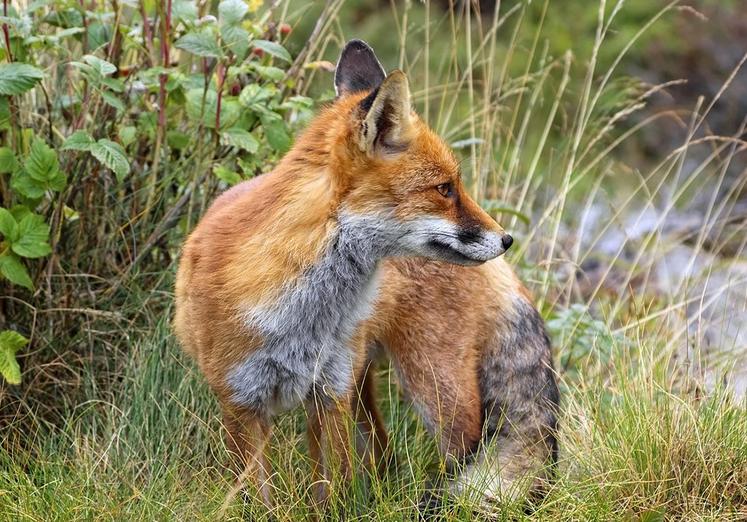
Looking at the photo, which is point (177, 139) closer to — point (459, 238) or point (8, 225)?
point (8, 225)

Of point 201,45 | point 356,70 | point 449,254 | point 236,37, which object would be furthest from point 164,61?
point 449,254

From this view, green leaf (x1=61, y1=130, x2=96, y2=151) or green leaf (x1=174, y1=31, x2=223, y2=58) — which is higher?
green leaf (x1=174, y1=31, x2=223, y2=58)

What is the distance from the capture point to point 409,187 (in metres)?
3.70

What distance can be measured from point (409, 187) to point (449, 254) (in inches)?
11.2

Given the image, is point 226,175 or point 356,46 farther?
point 226,175

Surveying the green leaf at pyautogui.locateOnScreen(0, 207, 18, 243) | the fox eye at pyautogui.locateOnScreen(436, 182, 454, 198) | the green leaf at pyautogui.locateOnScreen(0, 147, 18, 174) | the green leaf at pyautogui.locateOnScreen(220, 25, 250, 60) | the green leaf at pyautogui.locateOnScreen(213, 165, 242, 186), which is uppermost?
the green leaf at pyautogui.locateOnScreen(220, 25, 250, 60)

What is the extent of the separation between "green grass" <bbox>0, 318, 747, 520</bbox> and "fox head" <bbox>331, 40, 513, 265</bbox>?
0.81 meters

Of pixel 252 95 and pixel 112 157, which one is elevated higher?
pixel 252 95

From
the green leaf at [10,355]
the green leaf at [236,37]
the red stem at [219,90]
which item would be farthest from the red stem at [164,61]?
the green leaf at [10,355]

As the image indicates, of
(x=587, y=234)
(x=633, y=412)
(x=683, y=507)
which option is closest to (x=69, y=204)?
(x=633, y=412)

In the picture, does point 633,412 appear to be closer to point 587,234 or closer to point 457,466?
point 457,466

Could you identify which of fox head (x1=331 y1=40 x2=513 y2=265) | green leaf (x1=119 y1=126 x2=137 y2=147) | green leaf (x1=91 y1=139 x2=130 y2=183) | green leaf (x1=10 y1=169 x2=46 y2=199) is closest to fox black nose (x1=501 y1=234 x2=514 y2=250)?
fox head (x1=331 y1=40 x2=513 y2=265)

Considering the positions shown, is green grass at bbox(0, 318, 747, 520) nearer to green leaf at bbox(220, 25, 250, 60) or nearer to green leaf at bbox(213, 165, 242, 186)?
green leaf at bbox(213, 165, 242, 186)

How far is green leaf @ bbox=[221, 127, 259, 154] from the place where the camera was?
445 centimetres
